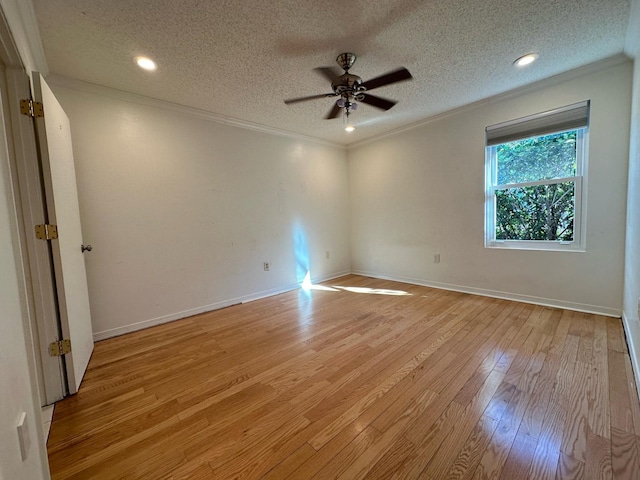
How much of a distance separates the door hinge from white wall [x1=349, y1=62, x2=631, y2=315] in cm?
387

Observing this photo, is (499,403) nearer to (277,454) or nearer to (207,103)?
(277,454)

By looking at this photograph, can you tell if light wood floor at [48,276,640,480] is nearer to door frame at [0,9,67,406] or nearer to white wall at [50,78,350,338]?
door frame at [0,9,67,406]

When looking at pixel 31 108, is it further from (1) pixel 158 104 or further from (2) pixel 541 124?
(2) pixel 541 124

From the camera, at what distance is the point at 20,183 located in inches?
60.8

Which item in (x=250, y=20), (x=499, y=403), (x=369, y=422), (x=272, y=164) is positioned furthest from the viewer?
(x=272, y=164)

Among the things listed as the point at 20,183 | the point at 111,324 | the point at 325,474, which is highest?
the point at 20,183

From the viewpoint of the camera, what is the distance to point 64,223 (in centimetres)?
179

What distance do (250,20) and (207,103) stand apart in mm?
1404

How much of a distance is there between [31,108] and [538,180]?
445 centimetres

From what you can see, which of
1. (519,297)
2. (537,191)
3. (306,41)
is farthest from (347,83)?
(519,297)

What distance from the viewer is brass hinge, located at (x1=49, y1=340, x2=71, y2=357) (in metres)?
1.66

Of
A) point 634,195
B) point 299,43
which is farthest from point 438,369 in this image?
point 299,43

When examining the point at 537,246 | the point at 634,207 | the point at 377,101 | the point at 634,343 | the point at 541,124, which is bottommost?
the point at 634,343

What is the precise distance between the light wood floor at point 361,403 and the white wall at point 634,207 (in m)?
0.15
